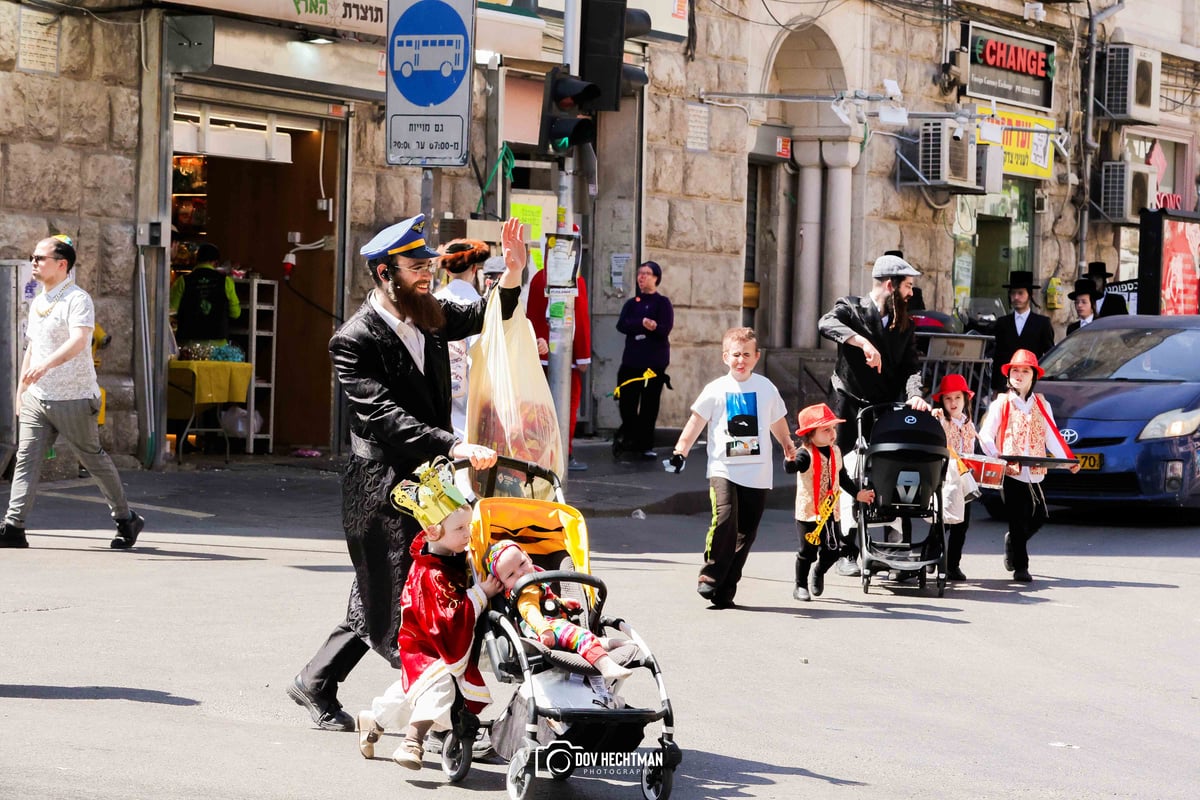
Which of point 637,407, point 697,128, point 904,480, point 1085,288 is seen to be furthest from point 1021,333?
point 904,480

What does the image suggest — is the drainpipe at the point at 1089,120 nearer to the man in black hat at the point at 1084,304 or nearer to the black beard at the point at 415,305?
the man in black hat at the point at 1084,304

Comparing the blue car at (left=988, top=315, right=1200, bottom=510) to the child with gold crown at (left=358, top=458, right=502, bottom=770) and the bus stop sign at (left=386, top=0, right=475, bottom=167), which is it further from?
the child with gold crown at (left=358, top=458, right=502, bottom=770)

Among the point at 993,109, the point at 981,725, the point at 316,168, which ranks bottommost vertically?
the point at 981,725

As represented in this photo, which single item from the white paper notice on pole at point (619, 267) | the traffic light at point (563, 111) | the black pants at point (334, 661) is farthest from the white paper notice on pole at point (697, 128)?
the black pants at point (334, 661)

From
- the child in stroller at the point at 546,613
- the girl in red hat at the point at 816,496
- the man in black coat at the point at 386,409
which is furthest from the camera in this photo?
the girl in red hat at the point at 816,496

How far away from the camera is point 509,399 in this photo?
24.2 ft

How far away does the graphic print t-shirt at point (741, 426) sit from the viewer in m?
10.2

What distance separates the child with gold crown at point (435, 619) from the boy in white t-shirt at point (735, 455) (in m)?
3.93

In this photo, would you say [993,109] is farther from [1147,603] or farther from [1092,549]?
[1147,603]

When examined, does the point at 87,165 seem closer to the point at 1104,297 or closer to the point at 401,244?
the point at 401,244

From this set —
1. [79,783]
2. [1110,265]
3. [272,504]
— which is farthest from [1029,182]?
[79,783]

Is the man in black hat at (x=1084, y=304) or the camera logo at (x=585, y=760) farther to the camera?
the man in black hat at (x=1084, y=304)

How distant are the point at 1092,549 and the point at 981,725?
20.7 feet

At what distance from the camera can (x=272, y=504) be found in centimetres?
1358
